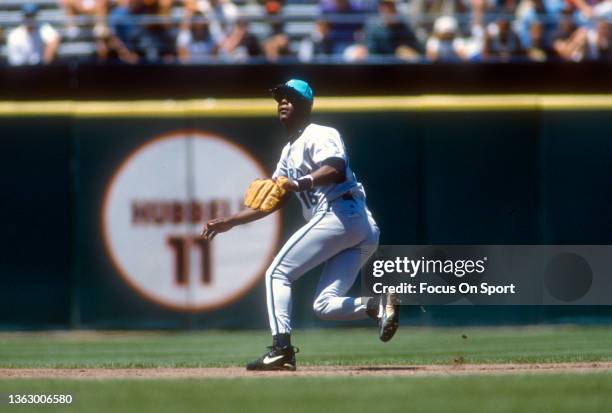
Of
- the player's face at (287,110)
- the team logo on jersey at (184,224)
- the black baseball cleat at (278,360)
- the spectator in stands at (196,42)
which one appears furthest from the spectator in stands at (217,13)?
the black baseball cleat at (278,360)

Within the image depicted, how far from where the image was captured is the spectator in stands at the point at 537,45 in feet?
43.3

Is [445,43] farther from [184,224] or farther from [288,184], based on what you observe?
[288,184]

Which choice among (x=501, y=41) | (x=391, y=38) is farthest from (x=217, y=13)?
(x=501, y=41)

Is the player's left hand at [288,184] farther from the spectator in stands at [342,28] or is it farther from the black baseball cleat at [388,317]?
the spectator in stands at [342,28]

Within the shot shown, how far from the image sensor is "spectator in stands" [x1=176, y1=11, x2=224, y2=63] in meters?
13.3

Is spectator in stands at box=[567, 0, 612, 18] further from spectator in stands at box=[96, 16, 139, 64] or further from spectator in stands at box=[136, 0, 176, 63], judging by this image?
spectator in stands at box=[96, 16, 139, 64]

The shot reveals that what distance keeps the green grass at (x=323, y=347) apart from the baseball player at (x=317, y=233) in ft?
3.28

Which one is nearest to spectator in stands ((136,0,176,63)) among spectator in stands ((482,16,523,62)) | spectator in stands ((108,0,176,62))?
Result: spectator in stands ((108,0,176,62))

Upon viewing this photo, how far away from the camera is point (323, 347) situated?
35.1ft

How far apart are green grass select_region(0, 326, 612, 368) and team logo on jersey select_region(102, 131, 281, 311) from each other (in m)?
0.45

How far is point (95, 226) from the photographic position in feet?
41.2

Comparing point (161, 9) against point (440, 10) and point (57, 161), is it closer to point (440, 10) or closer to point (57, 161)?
point (57, 161)

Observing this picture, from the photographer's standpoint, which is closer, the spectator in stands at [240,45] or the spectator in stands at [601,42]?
the spectator in stands at [601,42]

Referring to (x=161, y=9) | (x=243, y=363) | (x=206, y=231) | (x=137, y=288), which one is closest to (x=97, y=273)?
(x=137, y=288)
